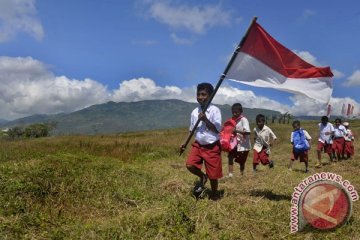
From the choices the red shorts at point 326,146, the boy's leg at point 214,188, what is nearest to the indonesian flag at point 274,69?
the boy's leg at point 214,188

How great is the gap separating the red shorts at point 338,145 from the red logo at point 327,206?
41.1 feet

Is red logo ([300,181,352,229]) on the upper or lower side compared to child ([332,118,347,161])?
lower

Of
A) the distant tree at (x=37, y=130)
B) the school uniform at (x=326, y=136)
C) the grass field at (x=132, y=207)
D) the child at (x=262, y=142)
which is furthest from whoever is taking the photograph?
the distant tree at (x=37, y=130)

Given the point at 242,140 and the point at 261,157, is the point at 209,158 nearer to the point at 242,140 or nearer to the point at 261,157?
the point at 242,140

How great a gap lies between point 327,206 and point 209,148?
8.73ft

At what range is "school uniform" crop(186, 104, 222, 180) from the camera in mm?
7828

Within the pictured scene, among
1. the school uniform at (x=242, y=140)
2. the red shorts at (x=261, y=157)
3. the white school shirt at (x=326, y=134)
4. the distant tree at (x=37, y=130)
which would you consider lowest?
the distant tree at (x=37, y=130)

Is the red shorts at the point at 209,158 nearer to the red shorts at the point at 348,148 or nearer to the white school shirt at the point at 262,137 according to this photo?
the white school shirt at the point at 262,137

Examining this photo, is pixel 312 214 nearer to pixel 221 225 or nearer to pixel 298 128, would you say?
pixel 221 225

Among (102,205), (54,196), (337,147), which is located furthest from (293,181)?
(337,147)

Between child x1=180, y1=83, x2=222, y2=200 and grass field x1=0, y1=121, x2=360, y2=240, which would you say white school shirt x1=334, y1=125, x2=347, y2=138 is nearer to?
grass field x1=0, y1=121, x2=360, y2=240

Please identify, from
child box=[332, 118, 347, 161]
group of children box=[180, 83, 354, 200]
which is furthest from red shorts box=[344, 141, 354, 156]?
child box=[332, 118, 347, 161]

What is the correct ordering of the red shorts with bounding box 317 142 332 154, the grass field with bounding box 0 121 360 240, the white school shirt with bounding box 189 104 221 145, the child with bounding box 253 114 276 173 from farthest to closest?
the red shorts with bounding box 317 142 332 154 → the child with bounding box 253 114 276 173 → the white school shirt with bounding box 189 104 221 145 → the grass field with bounding box 0 121 360 240

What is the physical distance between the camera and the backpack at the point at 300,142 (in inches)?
547
